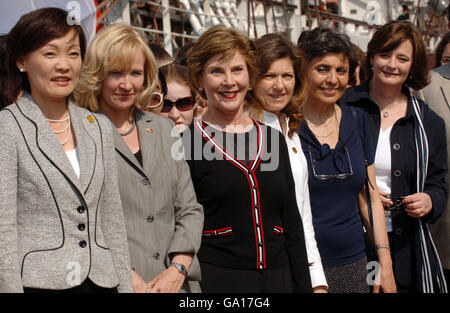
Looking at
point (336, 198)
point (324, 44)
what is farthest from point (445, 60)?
point (336, 198)

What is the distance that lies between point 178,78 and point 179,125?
338 millimetres

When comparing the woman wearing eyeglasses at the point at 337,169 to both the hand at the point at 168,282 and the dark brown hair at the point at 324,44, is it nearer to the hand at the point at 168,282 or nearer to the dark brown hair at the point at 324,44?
the dark brown hair at the point at 324,44

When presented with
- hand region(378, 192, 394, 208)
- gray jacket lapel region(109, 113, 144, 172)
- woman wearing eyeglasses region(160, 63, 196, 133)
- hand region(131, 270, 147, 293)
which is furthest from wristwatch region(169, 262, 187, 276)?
hand region(378, 192, 394, 208)

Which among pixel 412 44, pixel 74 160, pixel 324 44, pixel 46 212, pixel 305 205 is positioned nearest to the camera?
pixel 46 212

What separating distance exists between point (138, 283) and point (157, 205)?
36cm

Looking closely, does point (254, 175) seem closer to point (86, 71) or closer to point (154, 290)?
point (154, 290)

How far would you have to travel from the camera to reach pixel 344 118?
3512 millimetres

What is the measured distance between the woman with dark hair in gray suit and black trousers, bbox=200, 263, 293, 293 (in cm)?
50

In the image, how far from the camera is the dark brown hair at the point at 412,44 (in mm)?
3703

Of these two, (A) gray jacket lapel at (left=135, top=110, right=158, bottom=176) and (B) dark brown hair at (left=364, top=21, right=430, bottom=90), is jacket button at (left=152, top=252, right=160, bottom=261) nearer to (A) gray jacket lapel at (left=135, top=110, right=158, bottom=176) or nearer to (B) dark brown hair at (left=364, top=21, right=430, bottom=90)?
(A) gray jacket lapel at (left=135, top=110, right=158, bottom=176)

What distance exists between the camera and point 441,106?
3.96 m

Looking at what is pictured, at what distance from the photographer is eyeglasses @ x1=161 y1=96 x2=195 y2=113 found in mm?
3732

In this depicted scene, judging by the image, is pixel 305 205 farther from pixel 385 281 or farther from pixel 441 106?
pixel 441 106
